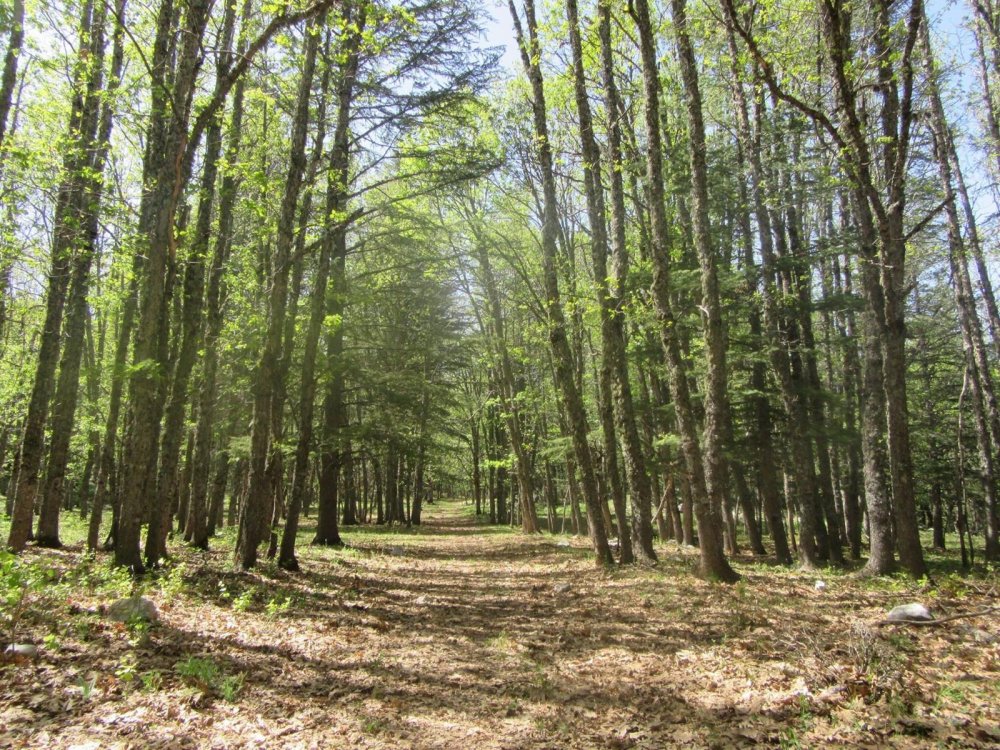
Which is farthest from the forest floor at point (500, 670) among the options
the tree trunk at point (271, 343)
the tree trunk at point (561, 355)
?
the tree trunk at point (561, 355)

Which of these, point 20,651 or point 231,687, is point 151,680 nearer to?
point 231,687

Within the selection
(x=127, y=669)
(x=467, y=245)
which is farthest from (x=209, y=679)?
(x=467, y=245)

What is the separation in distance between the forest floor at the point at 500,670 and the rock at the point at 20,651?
0.21 ft

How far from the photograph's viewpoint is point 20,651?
4.56 metres

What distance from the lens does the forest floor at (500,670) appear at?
4039 mm

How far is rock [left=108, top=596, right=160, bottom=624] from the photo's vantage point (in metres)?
5.79

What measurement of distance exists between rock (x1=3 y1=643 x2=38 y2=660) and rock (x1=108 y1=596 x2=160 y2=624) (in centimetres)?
107

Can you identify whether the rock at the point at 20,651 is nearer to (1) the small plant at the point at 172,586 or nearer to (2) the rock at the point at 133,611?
(2) the rock at the point at 133,611

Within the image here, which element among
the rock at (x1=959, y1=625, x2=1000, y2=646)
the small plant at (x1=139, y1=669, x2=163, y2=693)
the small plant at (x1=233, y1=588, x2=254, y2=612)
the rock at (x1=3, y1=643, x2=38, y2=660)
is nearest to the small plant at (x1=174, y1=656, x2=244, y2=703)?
the small plant at (x1=139, y1=669, x2=163, y2=693)

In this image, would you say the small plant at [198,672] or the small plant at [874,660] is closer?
the small plant at [874,660]

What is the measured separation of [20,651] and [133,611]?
136 centimetres

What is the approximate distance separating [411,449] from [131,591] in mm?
10463

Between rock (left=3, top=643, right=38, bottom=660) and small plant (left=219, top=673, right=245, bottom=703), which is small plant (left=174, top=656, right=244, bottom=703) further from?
rock (left=3, top=643, right=38, bottom=660)

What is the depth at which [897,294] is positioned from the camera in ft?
31.9
